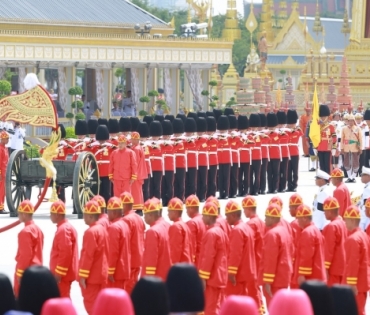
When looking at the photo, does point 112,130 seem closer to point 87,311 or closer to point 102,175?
point 102,175

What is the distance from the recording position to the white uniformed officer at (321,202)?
52.0 feet

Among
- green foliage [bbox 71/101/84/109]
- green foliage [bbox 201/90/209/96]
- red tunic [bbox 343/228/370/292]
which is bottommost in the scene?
red tunic [bbox 343/228/370/292]

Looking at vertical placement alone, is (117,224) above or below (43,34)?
below

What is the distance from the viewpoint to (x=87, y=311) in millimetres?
13586

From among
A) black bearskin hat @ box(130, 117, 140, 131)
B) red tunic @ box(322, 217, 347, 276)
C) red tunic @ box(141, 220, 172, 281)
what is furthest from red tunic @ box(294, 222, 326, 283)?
black bearskin hat @ box(130, 117, 140, 131)

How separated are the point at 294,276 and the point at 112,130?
378 inches

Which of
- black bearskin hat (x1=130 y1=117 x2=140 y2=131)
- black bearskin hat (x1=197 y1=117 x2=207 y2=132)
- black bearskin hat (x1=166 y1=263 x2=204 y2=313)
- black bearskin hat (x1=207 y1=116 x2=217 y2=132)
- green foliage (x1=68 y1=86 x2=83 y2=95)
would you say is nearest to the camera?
black bearskin hat (x1=166 y1=263 x2=204 y2=313)

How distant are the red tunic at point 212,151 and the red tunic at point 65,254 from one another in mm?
10286

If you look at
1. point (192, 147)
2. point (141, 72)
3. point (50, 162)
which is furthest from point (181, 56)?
point (50, 162)

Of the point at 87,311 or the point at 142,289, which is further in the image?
the point at 87,311

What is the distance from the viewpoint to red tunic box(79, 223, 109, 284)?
1349 cm

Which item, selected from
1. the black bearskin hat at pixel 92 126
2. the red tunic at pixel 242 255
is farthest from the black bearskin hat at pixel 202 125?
the red tunic at pixel 242 255

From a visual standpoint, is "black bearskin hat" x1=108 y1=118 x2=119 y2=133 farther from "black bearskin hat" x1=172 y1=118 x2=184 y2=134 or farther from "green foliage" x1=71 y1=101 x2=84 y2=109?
"green foliage" x1=71 y1=101 x2=84 y2=109

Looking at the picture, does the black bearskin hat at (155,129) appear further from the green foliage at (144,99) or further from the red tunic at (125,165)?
the green foliage at (144,99)
